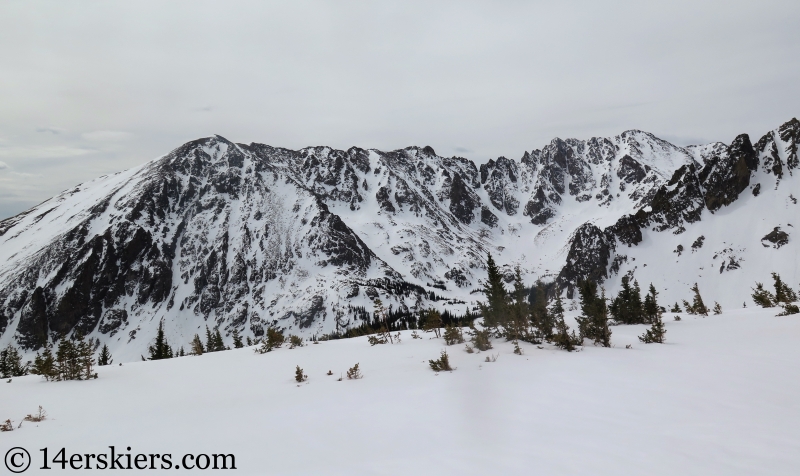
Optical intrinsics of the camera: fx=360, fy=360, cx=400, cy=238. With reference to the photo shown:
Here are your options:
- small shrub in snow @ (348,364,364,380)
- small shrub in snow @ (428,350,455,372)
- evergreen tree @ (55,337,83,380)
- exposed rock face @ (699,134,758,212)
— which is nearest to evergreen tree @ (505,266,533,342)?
small shrub in snow @ (428,350,455,372)

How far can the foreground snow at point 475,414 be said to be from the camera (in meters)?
5.77

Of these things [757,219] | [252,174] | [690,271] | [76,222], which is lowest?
[690,271]

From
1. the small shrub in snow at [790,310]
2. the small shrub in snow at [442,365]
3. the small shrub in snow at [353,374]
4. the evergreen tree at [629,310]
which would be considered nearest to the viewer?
the small shrub in snow at [442,365]

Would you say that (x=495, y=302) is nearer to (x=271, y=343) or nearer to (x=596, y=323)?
(x=596, y=323)

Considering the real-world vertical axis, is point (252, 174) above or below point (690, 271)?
above

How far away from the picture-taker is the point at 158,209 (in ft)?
512

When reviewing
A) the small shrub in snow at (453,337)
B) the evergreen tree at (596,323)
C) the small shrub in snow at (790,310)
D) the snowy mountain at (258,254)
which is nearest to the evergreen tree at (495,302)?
the small shrub in snow at (453,337)

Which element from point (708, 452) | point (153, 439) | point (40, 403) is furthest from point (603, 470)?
→ point (40, 403)

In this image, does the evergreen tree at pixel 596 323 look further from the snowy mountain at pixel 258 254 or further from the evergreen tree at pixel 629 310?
the snowy mountain at pixel 258 254

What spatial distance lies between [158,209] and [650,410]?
185485mm

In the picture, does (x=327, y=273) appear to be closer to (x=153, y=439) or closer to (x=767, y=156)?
(x=153, y=439)

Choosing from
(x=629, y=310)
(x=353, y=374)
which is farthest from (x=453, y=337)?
(x=629, y=310)

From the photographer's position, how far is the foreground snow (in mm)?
5770

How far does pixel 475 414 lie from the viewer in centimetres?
827
